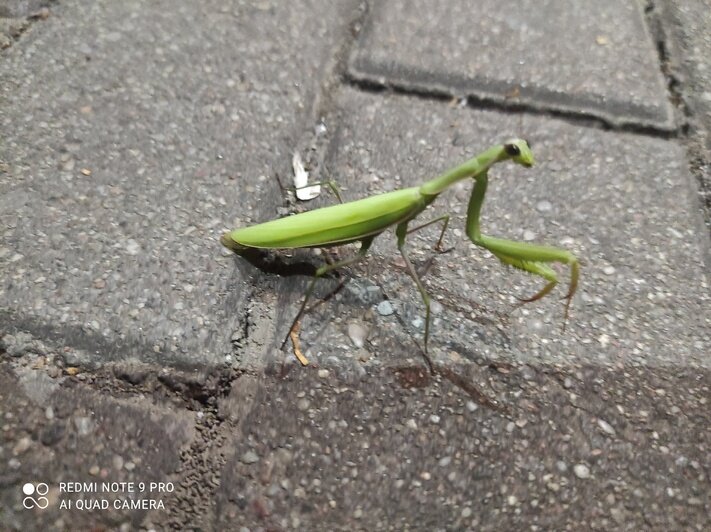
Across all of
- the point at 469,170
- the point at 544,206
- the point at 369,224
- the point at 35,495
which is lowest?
the point at 35,495

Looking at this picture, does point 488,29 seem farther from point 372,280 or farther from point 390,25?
point 372,280

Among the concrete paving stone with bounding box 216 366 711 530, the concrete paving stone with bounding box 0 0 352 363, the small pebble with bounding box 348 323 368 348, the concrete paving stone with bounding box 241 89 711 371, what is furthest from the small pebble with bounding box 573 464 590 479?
the concrete paving stone with bounding box 0 0 352 363

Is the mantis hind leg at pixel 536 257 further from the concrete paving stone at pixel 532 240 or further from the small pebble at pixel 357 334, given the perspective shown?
the small pebble at pixel 357 334

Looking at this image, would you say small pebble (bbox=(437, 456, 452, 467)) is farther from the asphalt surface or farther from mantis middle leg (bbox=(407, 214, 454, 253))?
mantis middle leg (bbox=(407, 214, 454, 253))

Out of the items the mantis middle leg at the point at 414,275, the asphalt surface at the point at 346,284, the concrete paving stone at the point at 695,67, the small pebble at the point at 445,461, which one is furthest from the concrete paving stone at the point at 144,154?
the concrete paving stone at the point at 695,67

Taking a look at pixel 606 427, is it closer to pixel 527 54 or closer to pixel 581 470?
pixel 581 470

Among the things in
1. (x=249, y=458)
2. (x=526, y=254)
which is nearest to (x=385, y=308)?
(x=526, y=254)

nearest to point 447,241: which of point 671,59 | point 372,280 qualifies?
point 372,280
